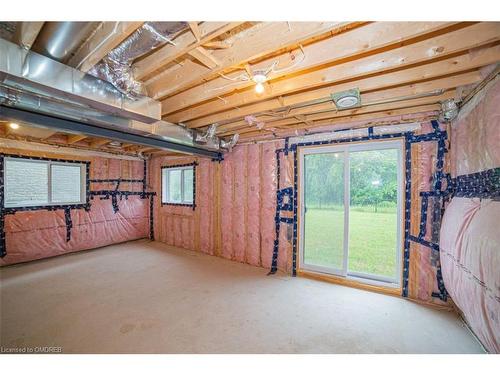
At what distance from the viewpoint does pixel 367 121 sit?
2664 millimetres

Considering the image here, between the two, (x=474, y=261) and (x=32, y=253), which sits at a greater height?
(x=474, y=261)

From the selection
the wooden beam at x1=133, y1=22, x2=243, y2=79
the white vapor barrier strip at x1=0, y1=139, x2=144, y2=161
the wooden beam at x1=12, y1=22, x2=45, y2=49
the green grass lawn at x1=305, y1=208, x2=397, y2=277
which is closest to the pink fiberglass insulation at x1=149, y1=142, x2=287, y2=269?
the green grass lawn at x1=305, y1=208, x2=397, y2=277

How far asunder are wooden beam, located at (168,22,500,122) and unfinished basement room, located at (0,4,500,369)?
10 millimetres

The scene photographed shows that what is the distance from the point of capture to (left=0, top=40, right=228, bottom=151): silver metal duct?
1238 millimetres

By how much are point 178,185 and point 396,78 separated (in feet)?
15.1

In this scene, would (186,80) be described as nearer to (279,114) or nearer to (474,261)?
(279,114)

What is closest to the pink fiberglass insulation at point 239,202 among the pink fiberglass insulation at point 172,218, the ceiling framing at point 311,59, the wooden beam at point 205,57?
the pink fiberglass insulation at point 172,218

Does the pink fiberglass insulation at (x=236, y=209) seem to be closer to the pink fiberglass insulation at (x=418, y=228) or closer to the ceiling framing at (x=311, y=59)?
the ceiling framing at (x=311, y=59)

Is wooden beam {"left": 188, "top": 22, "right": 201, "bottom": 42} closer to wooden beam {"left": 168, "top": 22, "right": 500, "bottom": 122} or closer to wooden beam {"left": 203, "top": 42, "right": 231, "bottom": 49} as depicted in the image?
wooden beam {"left": 203, "top": 42, "right": 231, "bottom": 49}

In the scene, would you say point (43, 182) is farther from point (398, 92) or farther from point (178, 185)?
point (398, 92)

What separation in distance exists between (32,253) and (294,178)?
4.78 m

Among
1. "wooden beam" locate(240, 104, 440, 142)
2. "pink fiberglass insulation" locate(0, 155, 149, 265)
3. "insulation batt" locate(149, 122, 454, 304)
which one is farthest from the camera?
"pink fiberglass insulation" locate(0, 155, 149, 265)

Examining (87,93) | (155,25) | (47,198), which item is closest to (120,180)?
(47,198)

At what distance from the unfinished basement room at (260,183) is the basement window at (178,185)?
0.30m
